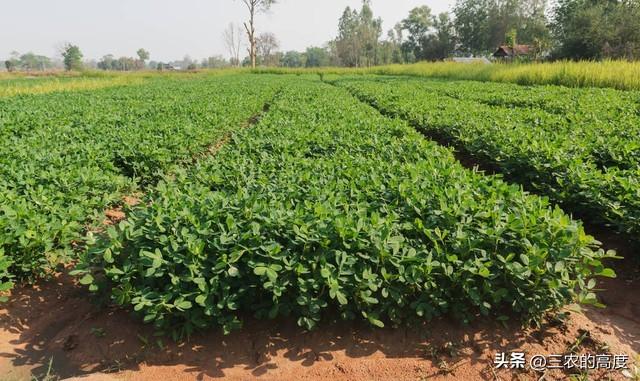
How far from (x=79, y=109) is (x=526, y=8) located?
224 feet

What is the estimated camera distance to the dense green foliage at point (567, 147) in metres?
3.63

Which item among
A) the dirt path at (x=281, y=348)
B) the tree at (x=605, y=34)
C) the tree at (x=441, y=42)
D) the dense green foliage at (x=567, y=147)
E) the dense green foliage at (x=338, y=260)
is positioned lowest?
the dirt path at (x=281, y=348)

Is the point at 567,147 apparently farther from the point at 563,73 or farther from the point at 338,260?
the point at 563,73

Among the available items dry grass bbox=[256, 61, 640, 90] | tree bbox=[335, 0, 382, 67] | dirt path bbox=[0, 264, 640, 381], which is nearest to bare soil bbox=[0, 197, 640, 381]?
dirt path bbox=[0, 264, 640, 381]

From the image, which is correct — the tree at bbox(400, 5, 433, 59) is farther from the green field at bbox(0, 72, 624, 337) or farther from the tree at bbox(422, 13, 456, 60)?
the green field at bbox(0, 72, 624, 337)

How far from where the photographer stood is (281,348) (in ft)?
8.33

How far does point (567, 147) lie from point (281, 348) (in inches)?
169

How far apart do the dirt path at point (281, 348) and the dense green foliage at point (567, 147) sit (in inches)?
50.1

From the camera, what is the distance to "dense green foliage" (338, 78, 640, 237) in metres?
3.63

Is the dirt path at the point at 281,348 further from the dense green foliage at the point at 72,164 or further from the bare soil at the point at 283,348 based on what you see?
the dense green foliage at the point at 72,164

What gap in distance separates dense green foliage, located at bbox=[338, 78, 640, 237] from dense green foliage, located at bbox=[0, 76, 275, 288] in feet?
13.5

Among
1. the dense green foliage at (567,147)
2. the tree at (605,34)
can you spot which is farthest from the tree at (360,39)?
the dense green foliage at (567,147)

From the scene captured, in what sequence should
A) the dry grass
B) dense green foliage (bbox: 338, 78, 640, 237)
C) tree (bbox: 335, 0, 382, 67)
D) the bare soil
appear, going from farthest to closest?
1. tree (bbox: 335, 0, 382, 67)
2. the dry grass
3. dense green foliage (bbox: 338, 78, 640, 237)
4. the bare soil

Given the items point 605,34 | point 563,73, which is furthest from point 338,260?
point 605,34
